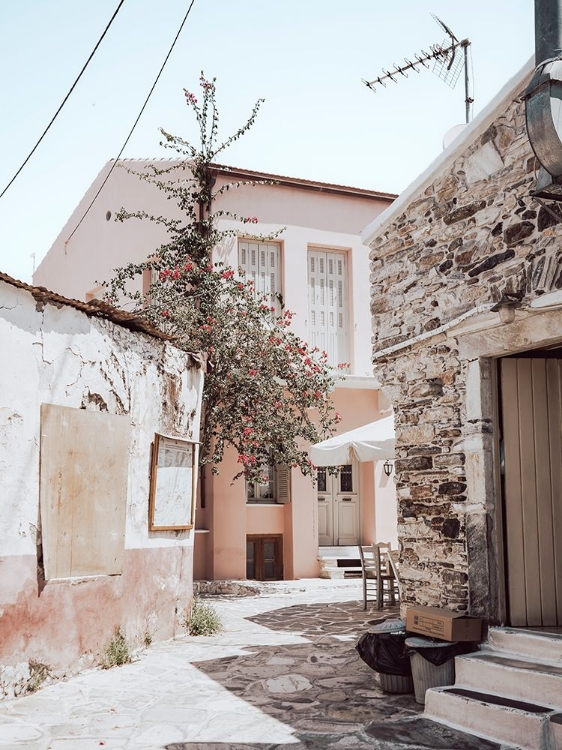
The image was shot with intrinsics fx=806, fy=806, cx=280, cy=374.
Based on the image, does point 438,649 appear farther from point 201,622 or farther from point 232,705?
point 201,622

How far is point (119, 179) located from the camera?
16031 mm

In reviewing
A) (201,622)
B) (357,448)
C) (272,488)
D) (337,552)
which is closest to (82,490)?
(201,622)

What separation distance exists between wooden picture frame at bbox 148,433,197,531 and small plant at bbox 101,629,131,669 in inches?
42.7

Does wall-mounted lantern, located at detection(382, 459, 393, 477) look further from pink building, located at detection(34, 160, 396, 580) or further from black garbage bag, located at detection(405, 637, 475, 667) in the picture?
black garbage bag, located at detection(405, 637, 475, 667)

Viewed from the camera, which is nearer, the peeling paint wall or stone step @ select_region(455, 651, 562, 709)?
stone step @ select_region(455, 651, 562, 709)

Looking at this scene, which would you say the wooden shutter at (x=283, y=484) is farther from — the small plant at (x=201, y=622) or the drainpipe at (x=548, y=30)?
the drainpipe at (x=548, y=30)

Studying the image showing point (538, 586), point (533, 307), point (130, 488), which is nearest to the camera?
point (533, 307)

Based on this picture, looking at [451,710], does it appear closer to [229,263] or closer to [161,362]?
[161,362]

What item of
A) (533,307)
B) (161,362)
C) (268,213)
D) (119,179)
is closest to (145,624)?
(161,362)

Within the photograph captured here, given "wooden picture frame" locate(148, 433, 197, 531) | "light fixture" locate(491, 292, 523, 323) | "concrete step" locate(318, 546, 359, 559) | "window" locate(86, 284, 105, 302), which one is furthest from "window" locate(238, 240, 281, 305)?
"light fixture" locate(491, 292, 523, 323)

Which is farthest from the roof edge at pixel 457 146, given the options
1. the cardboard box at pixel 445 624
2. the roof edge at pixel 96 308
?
the cardboard box at pixel 445 624

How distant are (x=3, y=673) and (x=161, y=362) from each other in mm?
3388

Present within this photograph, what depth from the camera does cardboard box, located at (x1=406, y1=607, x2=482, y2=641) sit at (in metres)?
5.93

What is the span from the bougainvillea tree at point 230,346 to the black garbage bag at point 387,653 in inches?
224
